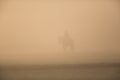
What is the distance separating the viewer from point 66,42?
1258 mm

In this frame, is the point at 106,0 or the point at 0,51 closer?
the point at 0,51

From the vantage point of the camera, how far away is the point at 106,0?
1.35m

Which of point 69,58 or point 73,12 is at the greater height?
point 73,12

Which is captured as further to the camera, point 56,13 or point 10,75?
point 56,13

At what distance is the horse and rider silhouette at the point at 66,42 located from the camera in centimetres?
125

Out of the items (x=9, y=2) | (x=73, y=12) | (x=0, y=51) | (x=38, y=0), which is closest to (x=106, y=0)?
(x=73, y=12)

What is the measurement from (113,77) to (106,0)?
1.84 feet

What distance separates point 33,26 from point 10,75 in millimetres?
365

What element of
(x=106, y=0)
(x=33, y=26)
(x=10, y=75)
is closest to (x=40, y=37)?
(x=33, y=26)

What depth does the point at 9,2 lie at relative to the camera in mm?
1304

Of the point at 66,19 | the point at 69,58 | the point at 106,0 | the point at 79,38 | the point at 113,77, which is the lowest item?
the point at 113,77

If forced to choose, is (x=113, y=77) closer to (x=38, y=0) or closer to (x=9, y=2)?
(x=38, y=0)

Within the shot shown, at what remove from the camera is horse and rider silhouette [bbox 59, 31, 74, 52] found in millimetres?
1249

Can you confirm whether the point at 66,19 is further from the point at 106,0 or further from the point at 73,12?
the point at 106,0
